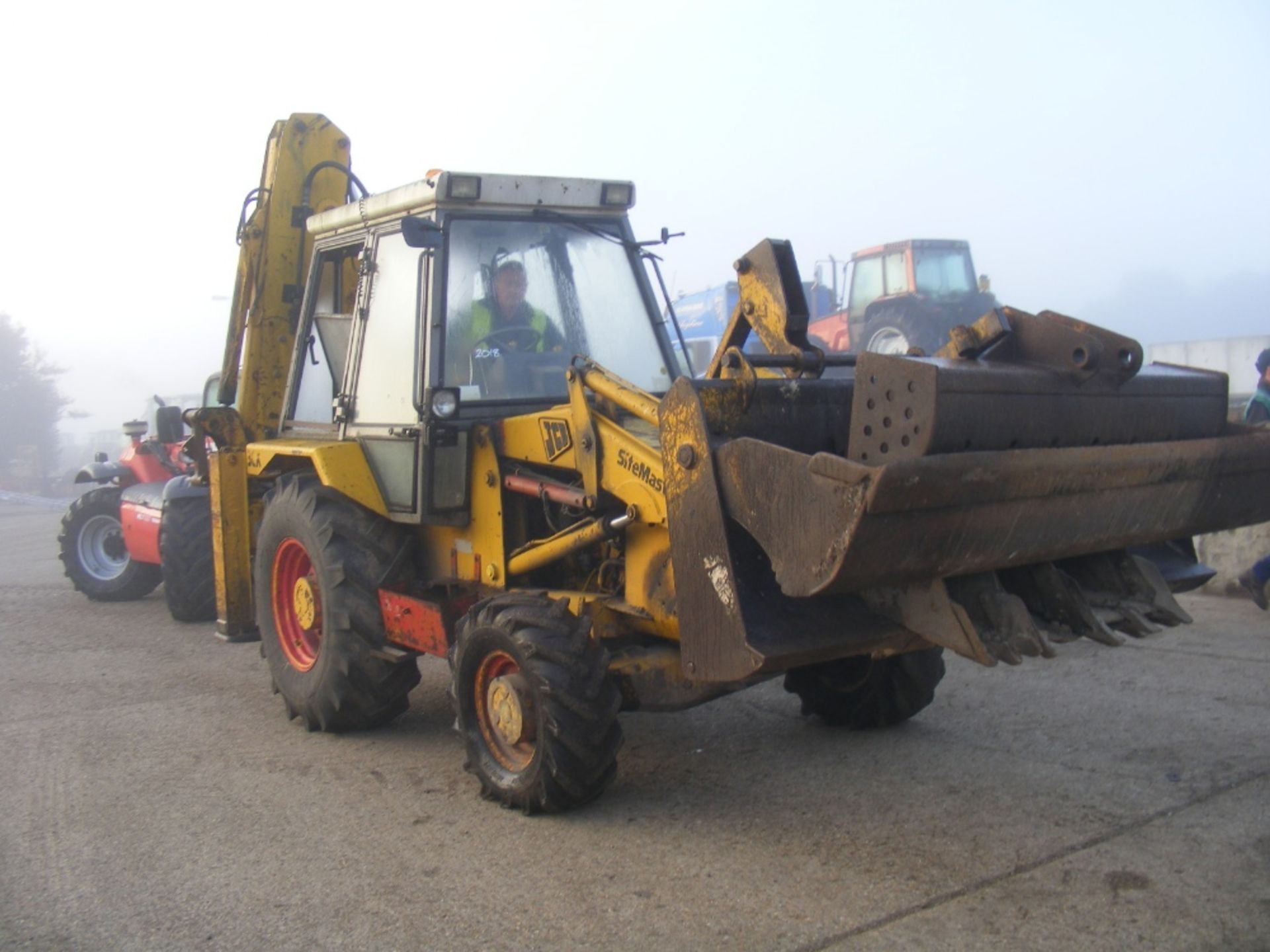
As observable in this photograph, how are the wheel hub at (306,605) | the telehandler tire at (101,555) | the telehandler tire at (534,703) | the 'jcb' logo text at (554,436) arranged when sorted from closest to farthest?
the telehandler tire at (534,703), the 'jcb' logo text at (554,436), the wheel hub at (306,605), the telehandler tire at (101,555)

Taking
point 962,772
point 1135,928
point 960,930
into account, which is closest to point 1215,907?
point 1135,928

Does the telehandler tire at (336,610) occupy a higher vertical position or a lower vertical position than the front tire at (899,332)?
lower

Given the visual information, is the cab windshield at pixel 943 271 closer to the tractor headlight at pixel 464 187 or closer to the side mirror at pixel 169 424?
the side mirror at pixel 169 424

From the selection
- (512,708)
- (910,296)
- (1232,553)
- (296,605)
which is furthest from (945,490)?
(910,296)

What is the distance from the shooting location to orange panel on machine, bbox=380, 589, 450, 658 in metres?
5.21

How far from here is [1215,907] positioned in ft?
11.4

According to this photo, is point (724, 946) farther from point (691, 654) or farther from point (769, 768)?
point (769, 768)

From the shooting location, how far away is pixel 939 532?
140 inches

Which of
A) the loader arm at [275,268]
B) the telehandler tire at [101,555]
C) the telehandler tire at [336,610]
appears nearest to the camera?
the telehandler tire at [336,610]

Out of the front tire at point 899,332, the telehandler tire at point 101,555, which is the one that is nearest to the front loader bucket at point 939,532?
the telehandler tire at point 101,555

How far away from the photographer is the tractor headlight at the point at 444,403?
504 cm

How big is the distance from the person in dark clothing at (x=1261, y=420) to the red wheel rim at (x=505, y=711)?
533 cm

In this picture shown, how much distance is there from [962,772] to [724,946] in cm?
176

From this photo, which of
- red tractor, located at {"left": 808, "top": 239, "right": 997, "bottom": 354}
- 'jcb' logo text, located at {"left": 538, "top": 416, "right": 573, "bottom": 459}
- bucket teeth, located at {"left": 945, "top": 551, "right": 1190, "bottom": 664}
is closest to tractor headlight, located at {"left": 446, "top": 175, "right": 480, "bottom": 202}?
'jcb' logo text, located at {"left": 538, "top": 416, "right": 573, "bottom": 459}
